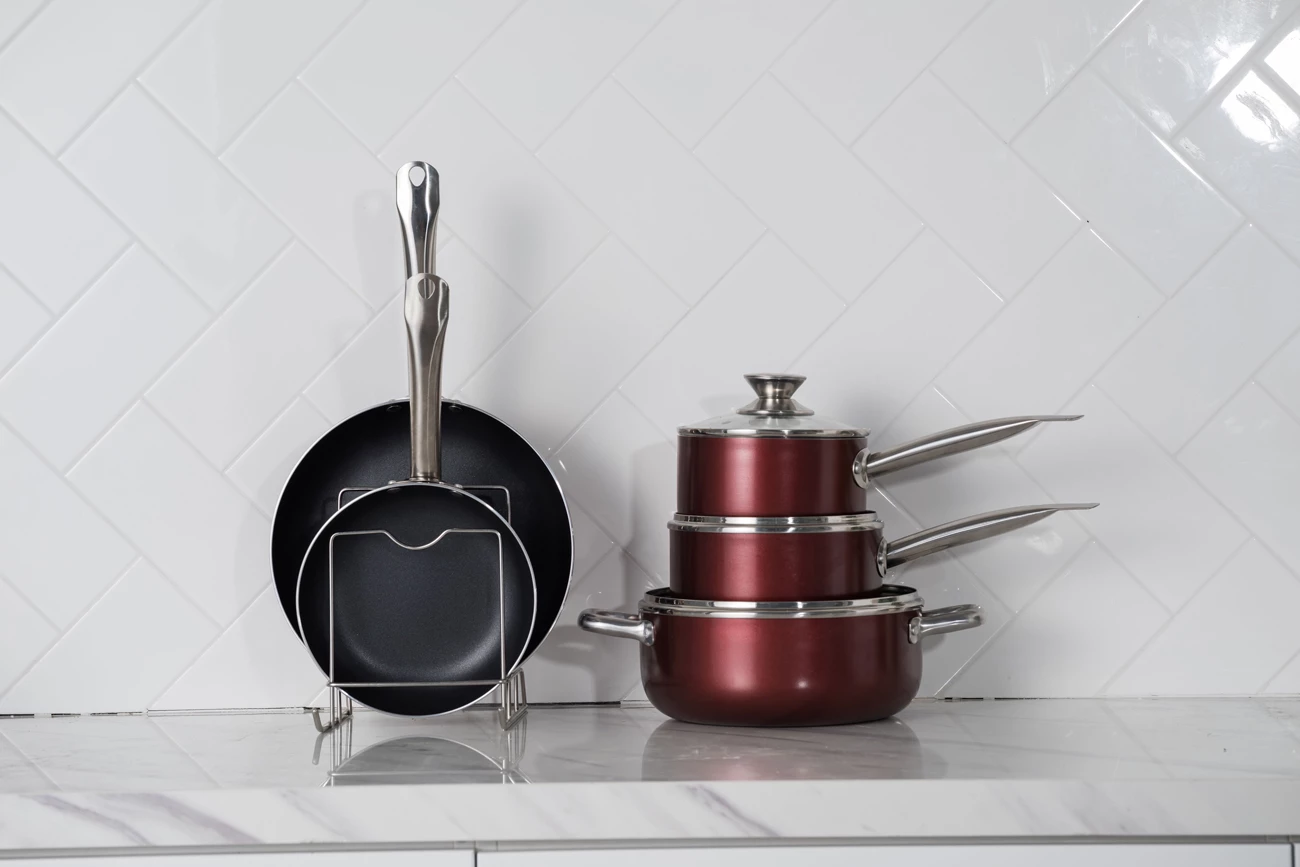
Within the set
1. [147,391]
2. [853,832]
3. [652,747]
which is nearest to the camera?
[853,832]

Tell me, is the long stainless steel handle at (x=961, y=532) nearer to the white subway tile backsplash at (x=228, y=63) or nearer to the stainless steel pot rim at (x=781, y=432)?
the stainless steel pot rim at (x=781, y=432)

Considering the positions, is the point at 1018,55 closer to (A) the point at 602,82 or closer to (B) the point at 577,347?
(A) the point at 602,82

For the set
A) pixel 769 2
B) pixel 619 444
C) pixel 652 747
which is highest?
pixel 769 2

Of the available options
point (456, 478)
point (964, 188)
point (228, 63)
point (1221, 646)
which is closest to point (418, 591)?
point (456, 478)

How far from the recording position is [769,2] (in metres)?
1.25

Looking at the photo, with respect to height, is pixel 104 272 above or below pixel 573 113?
below

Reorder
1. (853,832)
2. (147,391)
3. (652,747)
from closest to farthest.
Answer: (853,832) → (652,747) → (147,391)

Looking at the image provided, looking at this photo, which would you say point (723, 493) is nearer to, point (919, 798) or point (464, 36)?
point (919, 798)

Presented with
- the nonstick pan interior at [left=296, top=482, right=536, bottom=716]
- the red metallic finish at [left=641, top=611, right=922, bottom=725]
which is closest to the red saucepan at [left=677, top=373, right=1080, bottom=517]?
the red metallic finish at [left=641, top=611, right=922, bottom=725]

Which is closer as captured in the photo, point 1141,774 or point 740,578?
point 1141,774

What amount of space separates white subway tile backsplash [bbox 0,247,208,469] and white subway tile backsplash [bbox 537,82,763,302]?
42 centimetres

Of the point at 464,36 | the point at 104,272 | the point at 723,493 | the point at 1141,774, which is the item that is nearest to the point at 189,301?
the point at 104,272

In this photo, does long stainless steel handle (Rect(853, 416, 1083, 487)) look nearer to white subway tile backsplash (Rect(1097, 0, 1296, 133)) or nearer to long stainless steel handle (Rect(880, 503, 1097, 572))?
long stainless steel handle (Rect(880, 503, 1097, 572))

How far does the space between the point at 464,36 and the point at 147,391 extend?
0.49 metres
